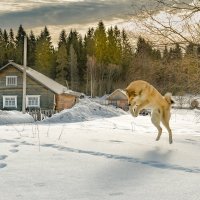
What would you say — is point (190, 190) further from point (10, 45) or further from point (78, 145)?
point (10, 45)

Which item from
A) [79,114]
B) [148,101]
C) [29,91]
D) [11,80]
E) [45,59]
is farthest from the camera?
[45,59]

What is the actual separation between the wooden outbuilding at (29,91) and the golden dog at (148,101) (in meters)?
33.6

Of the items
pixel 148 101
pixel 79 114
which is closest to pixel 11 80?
pixel 79 114

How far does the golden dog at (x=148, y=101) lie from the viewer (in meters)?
6.83

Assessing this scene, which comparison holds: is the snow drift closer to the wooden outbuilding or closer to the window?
the wooden outbuilding

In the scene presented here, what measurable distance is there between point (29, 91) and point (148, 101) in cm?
3596

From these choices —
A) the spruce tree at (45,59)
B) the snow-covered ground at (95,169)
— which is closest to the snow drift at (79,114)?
the snow-covered ground at (95,169)

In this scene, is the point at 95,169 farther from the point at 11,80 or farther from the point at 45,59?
the point at 45,59

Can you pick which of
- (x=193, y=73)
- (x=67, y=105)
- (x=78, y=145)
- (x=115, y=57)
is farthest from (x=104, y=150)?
(x=115, y=57)

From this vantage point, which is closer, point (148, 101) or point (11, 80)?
point (148, 101)

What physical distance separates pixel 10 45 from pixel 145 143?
8714 centimetres

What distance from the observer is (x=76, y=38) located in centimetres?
9156

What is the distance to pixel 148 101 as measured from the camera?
23.0ft

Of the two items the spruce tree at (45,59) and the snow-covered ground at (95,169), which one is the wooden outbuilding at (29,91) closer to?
the snow-covered ground at (95,169)
